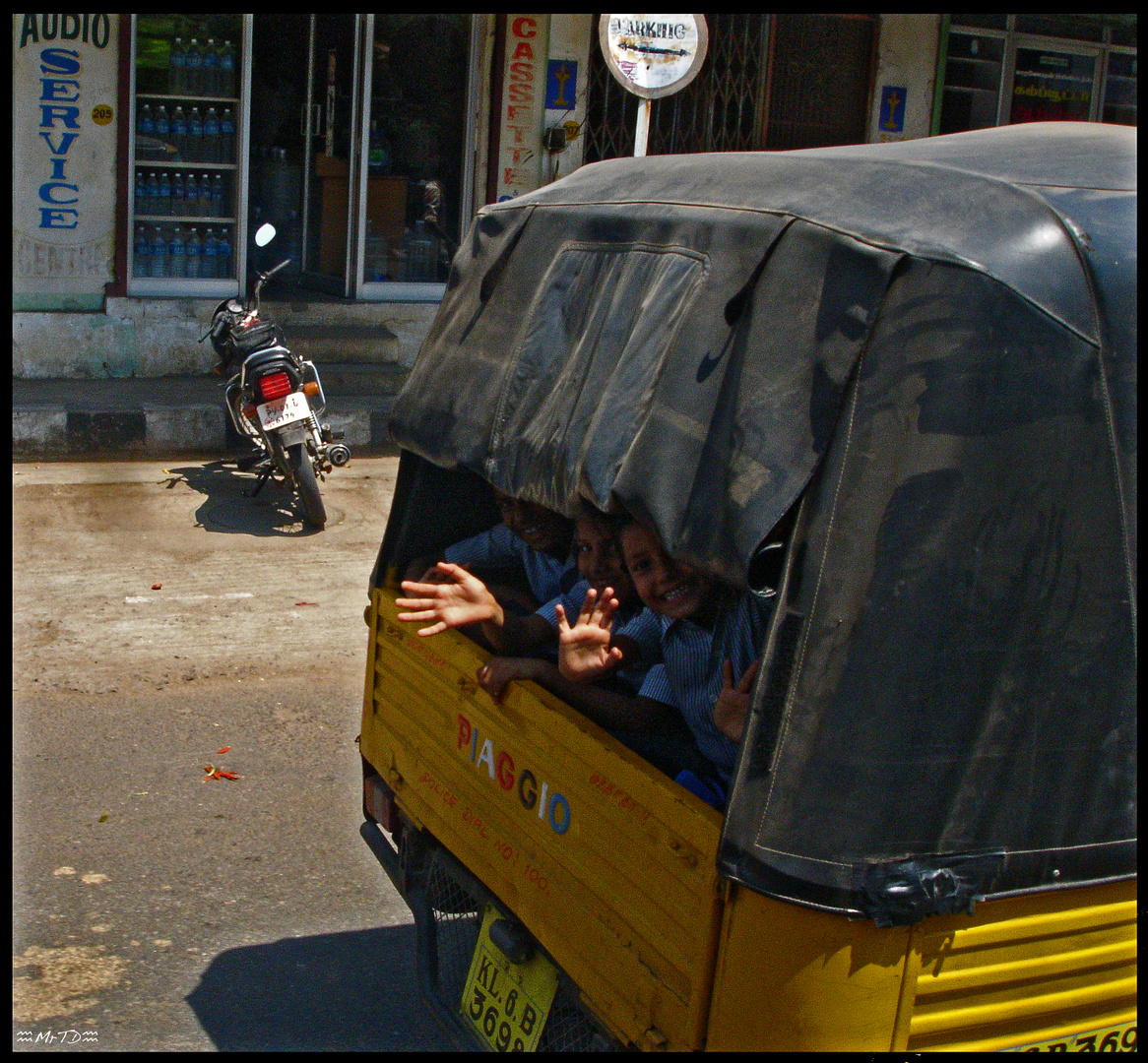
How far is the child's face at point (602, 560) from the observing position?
2934 mm

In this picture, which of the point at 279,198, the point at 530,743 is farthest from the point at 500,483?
the point at 279,198

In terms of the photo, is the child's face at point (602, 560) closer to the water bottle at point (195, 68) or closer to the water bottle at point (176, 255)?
the water bottle at point (176, 255)

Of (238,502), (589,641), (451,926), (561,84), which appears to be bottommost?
(238,502)

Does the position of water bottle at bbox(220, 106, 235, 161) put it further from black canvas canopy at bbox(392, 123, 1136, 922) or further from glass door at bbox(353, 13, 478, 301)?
black canvas canopy at bbox(392, 123, 1136, 922)

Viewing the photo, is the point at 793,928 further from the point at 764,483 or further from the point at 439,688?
the point at 439,688

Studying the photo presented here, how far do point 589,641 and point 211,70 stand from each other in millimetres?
9272

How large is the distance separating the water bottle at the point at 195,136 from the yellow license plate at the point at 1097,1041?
1011cm

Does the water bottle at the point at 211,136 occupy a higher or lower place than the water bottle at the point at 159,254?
higher

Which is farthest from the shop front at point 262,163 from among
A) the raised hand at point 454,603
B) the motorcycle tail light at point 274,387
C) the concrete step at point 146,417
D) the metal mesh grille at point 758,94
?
the raised hand at point 454,603

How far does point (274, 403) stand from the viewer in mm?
7703

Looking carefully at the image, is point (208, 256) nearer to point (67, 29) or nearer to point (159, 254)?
point (159, 254)

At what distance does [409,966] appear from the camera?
12.3ft

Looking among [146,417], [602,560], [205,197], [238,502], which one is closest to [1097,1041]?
[602,560]
